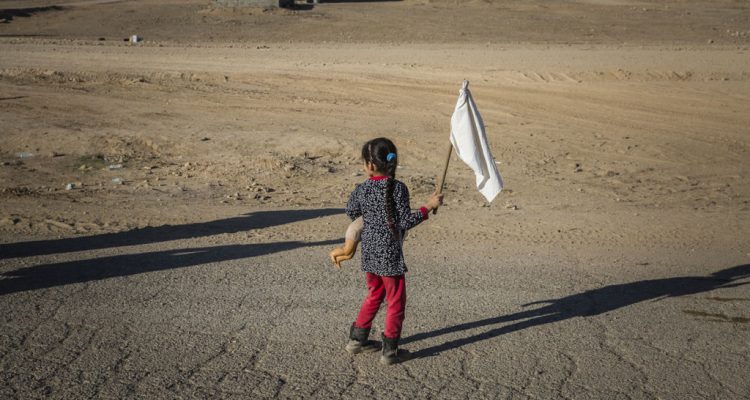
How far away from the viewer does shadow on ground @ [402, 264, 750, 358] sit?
5.72 metres

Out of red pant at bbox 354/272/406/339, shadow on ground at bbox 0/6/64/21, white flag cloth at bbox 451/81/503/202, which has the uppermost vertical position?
white flag cloth at bbox 451/81/503/202

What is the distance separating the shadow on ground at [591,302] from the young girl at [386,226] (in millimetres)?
472

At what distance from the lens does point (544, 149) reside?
13391mm

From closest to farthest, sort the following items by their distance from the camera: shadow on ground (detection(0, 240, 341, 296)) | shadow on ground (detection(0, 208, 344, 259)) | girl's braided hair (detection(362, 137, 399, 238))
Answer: girl's braided hair (detection(362, 137, 399, 238)) → shadow on ground (detection(0, 240, 341, 296)) → shadow on ground (detection(0, 208, 344, 259))

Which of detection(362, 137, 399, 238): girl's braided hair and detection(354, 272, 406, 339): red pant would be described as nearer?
detection(362, 137, 399, 238): girl's braided hair

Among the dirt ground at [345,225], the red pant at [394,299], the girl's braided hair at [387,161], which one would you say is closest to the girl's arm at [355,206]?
the girl's braided hair at [387,161]

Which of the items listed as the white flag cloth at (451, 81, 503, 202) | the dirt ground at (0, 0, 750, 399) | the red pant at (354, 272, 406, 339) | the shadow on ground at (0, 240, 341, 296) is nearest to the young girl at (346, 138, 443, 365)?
the red pant at (354, 272, 406, 339)

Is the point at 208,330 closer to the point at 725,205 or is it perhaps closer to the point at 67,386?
the point at 67,386

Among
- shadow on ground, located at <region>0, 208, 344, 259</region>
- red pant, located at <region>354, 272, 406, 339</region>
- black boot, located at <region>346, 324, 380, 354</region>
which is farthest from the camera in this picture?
shadow on ground, located at <region>0, 208, 344, 259</region>

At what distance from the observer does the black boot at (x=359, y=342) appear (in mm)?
5320

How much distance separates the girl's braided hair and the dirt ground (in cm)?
102

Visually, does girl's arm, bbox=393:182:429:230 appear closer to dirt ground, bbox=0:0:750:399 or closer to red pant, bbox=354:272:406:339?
red pant, bbox=354:272:406:339

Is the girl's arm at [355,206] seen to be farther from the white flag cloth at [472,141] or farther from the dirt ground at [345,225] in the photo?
the dirt ground at [345,225]

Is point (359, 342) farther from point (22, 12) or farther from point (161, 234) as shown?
point (22, 12)
